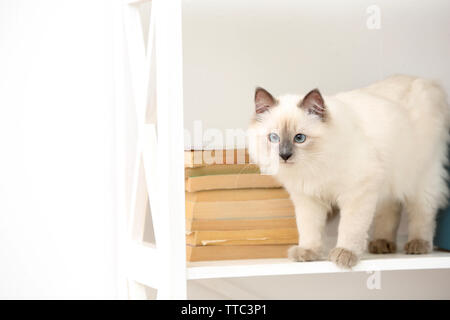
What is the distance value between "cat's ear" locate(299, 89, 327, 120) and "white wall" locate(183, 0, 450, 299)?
401mm

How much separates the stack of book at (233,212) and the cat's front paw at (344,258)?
0.16 metres

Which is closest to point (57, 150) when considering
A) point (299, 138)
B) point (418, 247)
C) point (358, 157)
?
point (299, 138)

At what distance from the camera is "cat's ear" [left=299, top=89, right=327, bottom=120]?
1258 millimetres

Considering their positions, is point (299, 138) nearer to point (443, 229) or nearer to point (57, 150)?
point (443, 229)

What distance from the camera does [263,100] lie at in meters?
1.31

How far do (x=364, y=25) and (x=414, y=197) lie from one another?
549 mm

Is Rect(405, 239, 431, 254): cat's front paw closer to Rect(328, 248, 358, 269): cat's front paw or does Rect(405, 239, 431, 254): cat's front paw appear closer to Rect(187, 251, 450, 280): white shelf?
Rect(187, 251, 450, 280): white shelf

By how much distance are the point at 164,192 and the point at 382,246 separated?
1.99 ft

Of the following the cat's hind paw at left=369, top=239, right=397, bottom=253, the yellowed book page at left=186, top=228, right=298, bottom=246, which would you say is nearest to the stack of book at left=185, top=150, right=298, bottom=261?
the yellowed book page at left=186, top=228, right=298, bottom=246

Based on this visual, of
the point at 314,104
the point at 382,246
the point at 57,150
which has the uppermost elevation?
the point at 314,104

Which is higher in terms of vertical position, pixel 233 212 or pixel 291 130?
pixel 291 130

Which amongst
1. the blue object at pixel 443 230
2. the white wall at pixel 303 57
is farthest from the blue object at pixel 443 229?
the white wall at pixel 303 57
